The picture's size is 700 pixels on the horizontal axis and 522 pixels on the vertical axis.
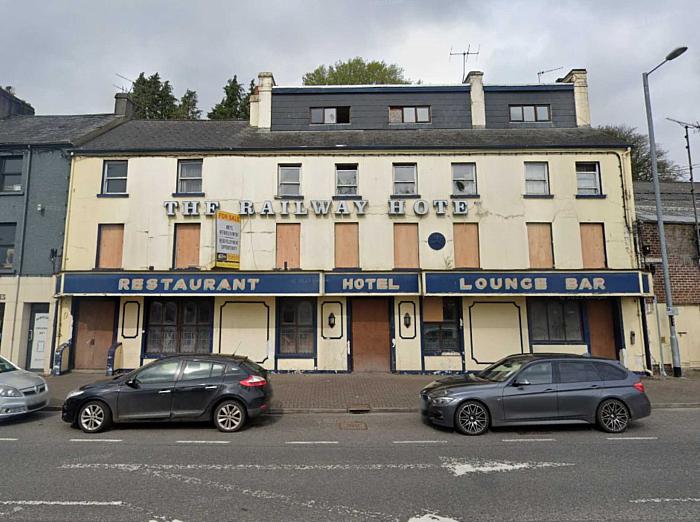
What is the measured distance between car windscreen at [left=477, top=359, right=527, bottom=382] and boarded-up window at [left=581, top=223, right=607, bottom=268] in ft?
25.9

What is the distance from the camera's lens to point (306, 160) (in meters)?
→ 15.6

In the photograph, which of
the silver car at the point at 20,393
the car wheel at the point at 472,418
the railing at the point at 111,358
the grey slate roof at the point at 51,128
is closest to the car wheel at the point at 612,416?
the car wheel at the point at 472,418

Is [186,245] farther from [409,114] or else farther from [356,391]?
[409,114]

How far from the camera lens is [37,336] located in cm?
1527

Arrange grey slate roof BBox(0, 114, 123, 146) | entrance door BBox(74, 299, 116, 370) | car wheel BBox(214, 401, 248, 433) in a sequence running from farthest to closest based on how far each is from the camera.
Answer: grey slate roof BBox(0, 114, 123, 146)
entrance door BBox(74, 299, 116, 370)
car wheel BBox(214, 401, 248, 433)

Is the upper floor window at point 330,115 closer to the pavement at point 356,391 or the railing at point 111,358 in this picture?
the pavement at point 356,391

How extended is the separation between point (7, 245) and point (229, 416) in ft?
43.9

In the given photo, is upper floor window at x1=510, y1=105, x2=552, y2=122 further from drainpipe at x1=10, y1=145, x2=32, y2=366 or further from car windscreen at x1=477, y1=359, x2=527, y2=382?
drainpipe at x1=10, y1=145, x2=32, y2=366

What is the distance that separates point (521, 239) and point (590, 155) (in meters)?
4.32

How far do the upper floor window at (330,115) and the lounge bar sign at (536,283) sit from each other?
27.0 ft

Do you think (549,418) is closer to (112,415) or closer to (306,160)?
(112,415)

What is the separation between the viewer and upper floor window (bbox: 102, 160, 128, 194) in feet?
51.4

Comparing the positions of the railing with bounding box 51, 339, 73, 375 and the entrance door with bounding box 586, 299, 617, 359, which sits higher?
the entrance door with bounding box 586, 299, 617, 359

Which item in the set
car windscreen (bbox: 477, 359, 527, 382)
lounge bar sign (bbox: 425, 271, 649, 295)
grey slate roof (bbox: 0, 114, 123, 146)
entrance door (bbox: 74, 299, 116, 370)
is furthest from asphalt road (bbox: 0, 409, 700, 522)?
grey slate roof (bbox: 0, 114, 123, 146)
